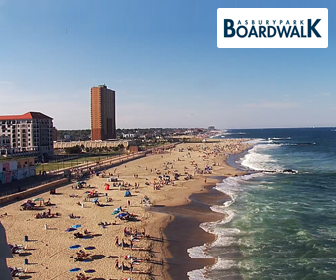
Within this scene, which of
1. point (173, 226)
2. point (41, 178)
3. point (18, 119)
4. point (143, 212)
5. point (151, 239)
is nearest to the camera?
point (151, 239)

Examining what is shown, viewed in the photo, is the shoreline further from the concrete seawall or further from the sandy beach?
the concrete seawall

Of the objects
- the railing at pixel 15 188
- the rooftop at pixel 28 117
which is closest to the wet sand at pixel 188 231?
the railing at pixel 15 188

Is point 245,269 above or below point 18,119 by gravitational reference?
below

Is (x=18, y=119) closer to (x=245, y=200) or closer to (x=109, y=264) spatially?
(x=245, y=200)

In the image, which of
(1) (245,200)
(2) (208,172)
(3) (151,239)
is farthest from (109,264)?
(2) (208,172)

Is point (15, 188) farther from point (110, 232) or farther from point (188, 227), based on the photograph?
point (188, 227)

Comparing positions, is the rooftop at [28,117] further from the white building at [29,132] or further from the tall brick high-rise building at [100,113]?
the tall brick high-rise building at [100,113]

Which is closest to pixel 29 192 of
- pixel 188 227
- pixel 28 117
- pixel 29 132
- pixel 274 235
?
pixel 188 227
